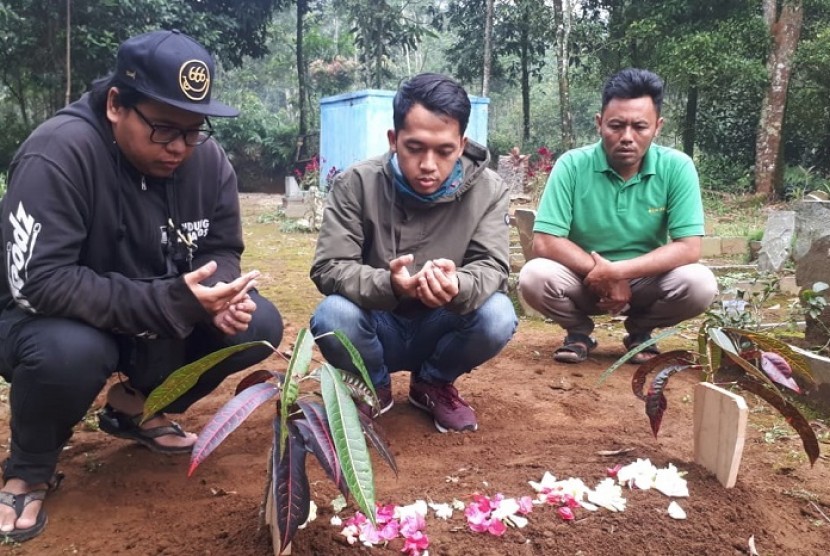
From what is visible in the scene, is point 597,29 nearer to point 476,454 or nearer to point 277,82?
point 476,454

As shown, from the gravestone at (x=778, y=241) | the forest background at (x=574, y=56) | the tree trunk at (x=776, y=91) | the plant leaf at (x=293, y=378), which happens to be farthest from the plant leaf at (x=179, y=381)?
the tree trunk at (x=776, y=91)

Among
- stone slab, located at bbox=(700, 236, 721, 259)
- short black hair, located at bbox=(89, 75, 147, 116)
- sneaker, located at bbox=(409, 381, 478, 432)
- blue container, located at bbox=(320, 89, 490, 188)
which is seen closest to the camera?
short black hair, located at bbox=(89, 75, 147, 116)

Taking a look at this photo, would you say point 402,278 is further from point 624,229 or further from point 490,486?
point 624,229

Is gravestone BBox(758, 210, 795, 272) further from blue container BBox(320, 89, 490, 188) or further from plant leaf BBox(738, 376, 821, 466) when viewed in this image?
blue container BBox(320, 89, 490, 188)

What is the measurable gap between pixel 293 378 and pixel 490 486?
0.76 metres

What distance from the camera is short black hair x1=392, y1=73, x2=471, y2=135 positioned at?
2.24 metres

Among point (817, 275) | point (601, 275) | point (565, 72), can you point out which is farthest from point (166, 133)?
point (565, 72)

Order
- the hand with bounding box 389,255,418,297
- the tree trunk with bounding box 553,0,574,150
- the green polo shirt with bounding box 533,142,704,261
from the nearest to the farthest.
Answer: the hand with bounding box 389,255,418,297
the green polo shirt with bounding box 533,142,704,261
the tree trunk with bounding box 553,0,574,150

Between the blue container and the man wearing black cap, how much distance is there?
972cm

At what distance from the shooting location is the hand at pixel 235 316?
206cm

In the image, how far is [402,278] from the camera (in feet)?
7.14

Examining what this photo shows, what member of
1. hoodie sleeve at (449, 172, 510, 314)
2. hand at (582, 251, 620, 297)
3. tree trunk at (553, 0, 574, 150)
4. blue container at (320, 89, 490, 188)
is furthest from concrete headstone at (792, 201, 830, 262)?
tree trunk at (553, 0, 574, 150)

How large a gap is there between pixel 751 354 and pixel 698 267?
1.29 metres

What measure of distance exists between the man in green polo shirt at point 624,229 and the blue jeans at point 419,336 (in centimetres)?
87
